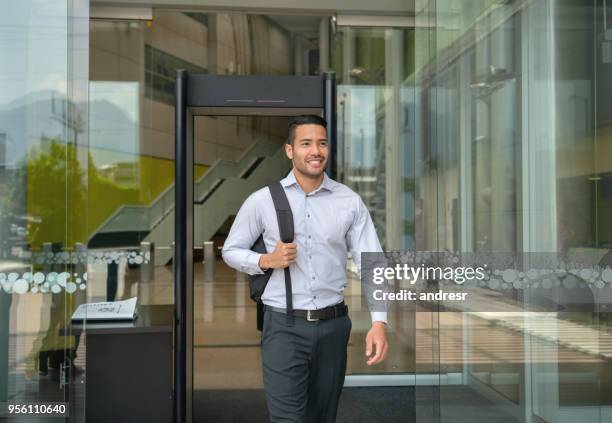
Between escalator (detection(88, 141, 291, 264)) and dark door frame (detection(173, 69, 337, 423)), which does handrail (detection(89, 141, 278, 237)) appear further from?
dark door frame (detection(173, 69, 337, 423))

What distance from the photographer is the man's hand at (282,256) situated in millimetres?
2607

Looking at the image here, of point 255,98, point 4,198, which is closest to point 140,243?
point 255,98

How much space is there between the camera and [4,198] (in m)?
3.20

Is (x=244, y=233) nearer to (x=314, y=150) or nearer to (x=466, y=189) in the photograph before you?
(x=314, y=150)

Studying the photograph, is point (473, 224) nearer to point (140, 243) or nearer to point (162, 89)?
point (140, 243)

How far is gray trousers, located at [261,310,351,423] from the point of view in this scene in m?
2.66

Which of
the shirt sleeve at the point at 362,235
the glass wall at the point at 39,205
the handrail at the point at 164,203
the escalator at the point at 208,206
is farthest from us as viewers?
the handrail at the point at 164,203

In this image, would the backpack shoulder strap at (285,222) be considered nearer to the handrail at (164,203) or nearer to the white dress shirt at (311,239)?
the white dress shirt at (311,239)

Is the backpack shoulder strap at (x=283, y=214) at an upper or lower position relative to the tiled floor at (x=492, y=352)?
upper

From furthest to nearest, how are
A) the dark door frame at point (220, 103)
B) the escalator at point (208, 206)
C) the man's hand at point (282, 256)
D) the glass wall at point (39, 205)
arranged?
the escalator at point (208, 206) → the dark door frame at point (220, 103) → the glass wall at point (39, 205) → the man's hand at point (282, 256)

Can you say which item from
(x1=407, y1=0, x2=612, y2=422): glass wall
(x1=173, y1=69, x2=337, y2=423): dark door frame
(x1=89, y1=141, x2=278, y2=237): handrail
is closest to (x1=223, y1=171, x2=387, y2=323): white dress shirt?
(x1=407, y1=0, x2=612, y2=422): glass wall

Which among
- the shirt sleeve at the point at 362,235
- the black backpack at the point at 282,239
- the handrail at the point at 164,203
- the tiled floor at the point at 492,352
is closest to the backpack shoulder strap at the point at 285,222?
the black backpack at the point at 282,239

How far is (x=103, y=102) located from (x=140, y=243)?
1.60 meters

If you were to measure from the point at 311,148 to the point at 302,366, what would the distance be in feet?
2.80
